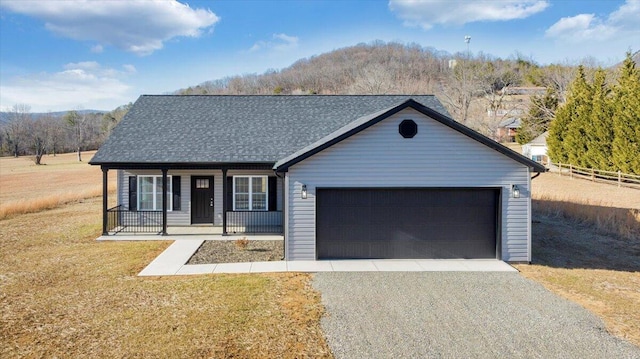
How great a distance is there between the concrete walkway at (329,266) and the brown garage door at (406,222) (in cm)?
33

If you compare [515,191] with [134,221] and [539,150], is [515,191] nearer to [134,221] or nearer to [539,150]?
[134,221]

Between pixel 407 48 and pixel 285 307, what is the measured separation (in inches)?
4314

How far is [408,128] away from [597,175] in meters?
27.4

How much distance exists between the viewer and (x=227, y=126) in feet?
58.5

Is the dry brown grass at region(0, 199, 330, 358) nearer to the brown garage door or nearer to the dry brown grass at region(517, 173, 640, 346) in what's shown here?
the brown garage door

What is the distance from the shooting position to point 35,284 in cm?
996

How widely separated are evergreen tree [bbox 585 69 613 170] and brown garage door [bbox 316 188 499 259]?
25588 mm

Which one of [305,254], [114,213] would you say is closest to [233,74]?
[114,213]

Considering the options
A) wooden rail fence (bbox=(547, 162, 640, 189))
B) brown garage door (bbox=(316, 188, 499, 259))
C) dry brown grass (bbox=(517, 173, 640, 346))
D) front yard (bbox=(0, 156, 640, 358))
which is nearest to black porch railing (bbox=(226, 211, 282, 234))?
front yard (bbox=(0, 156, 640, 358))

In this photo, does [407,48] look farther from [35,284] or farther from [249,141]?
[35,284]

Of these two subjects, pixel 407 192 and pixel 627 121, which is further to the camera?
pixel 627 121

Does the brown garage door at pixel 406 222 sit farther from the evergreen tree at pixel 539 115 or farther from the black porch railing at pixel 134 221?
the evergreen tree at pixel 539 115

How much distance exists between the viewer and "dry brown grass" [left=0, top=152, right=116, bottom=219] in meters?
22.7

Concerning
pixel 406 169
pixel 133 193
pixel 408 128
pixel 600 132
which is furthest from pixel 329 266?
pixel 600 132
